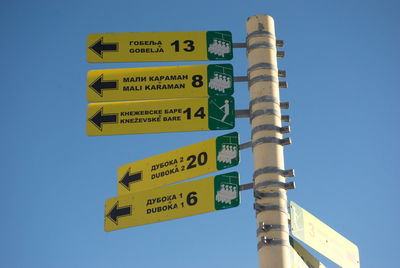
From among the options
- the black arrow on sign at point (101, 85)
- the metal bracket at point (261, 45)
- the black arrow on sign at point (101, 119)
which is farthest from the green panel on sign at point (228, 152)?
the black arrow on sign at point (101, 85)

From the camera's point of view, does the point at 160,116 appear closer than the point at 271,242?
No

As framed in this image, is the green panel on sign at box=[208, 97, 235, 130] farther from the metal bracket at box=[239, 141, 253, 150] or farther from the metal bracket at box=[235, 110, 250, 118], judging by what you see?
the metal bracket at box=[239, 141, 253, 150]

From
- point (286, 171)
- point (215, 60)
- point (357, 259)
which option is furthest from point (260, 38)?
point (357, 259)

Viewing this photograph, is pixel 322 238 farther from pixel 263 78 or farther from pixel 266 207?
pixel 263 78

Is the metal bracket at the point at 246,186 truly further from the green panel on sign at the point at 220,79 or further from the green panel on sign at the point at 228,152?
the green panel on sign at the point at 220,79

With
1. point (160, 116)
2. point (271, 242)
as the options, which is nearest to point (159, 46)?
point (160, 116)

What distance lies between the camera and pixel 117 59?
6.40 metres

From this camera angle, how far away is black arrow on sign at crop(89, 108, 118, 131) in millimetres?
6020

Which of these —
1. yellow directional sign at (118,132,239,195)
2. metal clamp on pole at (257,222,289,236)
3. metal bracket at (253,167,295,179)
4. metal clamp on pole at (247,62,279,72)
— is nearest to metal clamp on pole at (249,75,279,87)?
metal clamp on pole at (247,62,279,72)

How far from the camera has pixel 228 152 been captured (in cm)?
571

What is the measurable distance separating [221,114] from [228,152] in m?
0.46

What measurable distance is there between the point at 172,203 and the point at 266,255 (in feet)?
4.34

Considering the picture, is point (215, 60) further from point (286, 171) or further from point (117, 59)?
point (286, 171)

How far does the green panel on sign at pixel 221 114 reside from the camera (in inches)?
229
